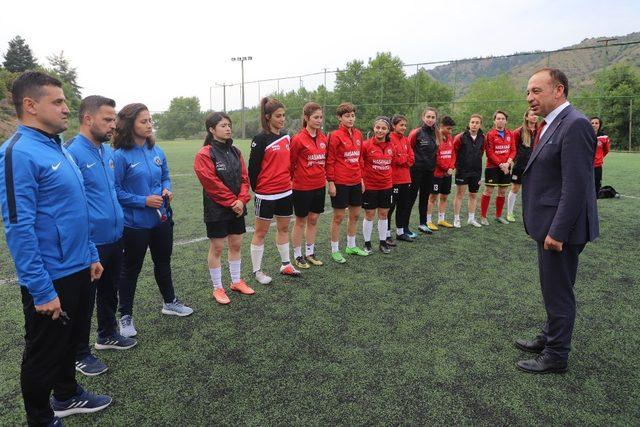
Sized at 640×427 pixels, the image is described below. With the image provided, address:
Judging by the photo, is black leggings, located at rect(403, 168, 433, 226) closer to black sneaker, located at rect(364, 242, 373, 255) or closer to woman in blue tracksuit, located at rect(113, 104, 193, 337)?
black sneaker, located at rect(364, 242, 373, 255)

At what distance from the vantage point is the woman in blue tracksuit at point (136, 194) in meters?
3.17

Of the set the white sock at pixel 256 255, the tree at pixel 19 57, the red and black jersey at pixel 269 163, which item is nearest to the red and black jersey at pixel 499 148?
the red and black jersey at pixel 269 163

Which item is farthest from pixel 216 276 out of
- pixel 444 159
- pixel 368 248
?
pixel 444 159

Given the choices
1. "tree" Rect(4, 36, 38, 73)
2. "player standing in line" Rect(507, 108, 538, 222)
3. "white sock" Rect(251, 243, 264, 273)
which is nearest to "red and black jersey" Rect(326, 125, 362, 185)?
"white sock" Rect(251, 243, 264, 273)

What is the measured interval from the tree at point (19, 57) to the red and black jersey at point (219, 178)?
2647 inches

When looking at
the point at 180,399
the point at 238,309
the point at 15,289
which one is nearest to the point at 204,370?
the point at 180,399

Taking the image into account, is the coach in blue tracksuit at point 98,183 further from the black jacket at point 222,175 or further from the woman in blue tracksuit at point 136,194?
the black jacket at point 222,175

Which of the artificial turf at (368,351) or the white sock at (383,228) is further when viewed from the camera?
the white sock at (383,228)

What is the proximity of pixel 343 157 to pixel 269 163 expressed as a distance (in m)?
1.15

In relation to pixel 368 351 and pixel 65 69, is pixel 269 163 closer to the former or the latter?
pixel 368 351

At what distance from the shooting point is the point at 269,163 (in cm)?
426

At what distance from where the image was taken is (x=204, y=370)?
2.85 metres

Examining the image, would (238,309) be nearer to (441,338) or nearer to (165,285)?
(165,285)

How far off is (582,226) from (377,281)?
89.4 inches
